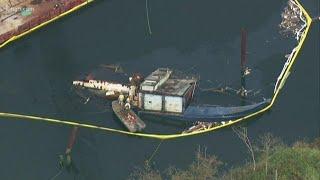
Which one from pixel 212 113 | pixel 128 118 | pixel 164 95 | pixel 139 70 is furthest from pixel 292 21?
pixel 128 118

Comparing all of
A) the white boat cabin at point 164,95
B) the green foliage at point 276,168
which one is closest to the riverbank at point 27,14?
the white boat cabin at point 164,95

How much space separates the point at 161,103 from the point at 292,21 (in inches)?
729

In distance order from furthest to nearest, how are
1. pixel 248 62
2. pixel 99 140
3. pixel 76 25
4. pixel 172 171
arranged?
1. pixel 76 25
2. pixel 248 62
3. pixel 99 140
4. pixel 172 171

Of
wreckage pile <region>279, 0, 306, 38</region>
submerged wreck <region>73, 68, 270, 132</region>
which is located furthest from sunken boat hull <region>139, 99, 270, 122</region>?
wreckage pile <region>279, 0, 306, 38</region>

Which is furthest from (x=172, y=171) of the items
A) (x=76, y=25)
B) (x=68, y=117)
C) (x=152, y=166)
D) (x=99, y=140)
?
(x=76, y=25)

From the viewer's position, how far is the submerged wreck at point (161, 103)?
1839 inches

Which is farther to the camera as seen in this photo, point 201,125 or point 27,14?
point 27,14

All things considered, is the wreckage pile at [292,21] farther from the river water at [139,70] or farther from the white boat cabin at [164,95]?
the white boat cabin at [164,95]

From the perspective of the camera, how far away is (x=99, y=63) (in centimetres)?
5391

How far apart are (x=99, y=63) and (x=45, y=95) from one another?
6208mm

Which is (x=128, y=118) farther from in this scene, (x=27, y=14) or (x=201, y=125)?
(x=27, y=14)

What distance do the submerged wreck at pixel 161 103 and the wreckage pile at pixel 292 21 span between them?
1180 cm

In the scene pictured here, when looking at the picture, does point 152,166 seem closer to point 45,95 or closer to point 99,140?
point 99,140

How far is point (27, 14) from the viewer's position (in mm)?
60250
